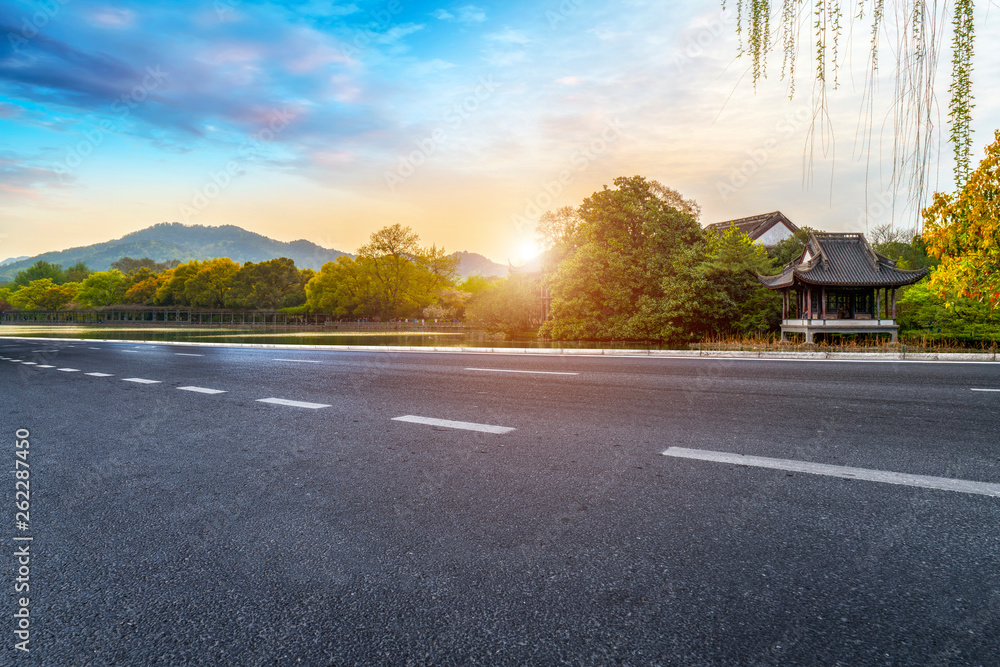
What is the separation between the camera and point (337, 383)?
9.48 metres

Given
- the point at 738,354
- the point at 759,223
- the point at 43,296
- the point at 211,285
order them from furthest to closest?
the point at 43,296
the point at 211,285
the point at 759,223
the point at 738,354

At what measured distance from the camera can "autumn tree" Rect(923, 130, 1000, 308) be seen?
588 inches

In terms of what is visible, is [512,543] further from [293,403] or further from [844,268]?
[844,268]

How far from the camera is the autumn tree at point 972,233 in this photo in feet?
49.0

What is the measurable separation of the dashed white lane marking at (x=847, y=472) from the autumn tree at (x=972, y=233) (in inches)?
596

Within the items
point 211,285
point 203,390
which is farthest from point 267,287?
point 203,390

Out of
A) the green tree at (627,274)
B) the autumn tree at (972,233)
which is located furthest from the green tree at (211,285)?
the autumn tree at (972,233)

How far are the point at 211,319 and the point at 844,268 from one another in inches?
3873

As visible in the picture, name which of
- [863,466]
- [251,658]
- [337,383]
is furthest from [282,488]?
[337,383]

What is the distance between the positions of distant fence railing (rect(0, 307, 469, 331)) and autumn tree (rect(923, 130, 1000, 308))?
56.0 m

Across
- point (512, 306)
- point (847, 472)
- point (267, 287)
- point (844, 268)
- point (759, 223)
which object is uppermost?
point (759, 223)

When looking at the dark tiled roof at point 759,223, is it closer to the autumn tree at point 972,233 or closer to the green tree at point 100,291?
the autumn tree at point 972,233

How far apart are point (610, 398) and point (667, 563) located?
16.1 ft

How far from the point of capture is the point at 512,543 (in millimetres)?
2590
